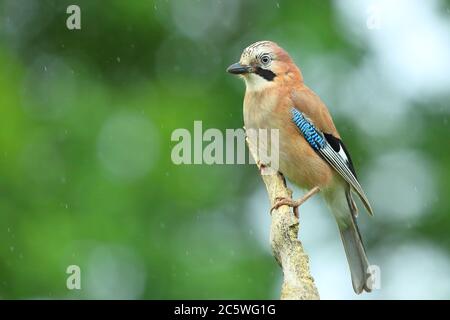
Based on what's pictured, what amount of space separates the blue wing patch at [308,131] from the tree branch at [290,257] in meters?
1.09

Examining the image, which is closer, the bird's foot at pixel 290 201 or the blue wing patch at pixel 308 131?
the bird's foot at pixel 290 201

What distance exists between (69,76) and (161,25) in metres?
0.94

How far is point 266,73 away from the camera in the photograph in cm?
622

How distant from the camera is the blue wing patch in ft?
20.4

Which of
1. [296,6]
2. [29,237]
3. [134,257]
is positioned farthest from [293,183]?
[296,6]

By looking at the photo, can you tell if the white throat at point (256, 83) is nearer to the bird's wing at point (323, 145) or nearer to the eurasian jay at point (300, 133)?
the eurasian jay at point (300, 133)

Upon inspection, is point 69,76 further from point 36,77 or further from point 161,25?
point 161,25

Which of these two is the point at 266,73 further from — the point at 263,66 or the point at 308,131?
the point at 308,131

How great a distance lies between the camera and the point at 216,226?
8.40 metres

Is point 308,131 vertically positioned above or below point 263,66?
below

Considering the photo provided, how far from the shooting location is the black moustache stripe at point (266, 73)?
6191 mm

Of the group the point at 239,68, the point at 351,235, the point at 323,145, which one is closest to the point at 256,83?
the point at 239,68

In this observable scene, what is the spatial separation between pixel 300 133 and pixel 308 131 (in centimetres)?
6

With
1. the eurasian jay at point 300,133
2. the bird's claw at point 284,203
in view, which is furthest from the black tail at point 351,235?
the bird's claw at point 284,203
